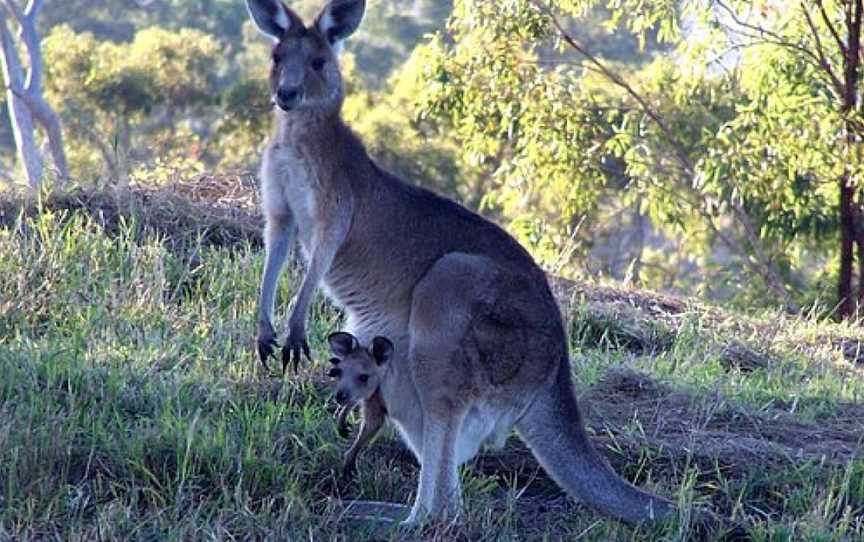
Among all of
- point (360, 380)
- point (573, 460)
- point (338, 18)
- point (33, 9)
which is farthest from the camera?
point (33, 9)

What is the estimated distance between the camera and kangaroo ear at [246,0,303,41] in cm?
605

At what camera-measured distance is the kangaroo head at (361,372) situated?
221 inches

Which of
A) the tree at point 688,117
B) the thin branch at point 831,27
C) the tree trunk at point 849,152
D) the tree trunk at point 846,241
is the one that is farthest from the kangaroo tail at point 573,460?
the tree trunk at point 846,241

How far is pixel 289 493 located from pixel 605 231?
16.3 metres

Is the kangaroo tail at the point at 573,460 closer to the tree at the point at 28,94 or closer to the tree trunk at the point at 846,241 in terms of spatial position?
the tree trunk at the point at 846,241

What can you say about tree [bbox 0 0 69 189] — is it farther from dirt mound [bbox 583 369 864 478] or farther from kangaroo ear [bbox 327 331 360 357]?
kangaroo ear [bbox 327 331 360 357]

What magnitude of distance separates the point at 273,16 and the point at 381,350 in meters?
1.45

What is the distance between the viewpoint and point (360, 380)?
561 cm

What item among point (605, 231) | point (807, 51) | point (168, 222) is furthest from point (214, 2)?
point (168, 222)

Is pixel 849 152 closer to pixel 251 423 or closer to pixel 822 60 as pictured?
pixel 822 60

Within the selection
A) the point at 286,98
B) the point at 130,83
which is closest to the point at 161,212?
the point at 286,98

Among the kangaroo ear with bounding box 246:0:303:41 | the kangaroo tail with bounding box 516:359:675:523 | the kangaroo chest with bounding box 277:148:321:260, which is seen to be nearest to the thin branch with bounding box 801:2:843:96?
the kangaroo ear with bounding box 246:0:303:41

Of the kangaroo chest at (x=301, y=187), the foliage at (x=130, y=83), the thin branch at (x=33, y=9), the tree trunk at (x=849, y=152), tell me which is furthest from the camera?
the foliage at (x=130, y=83)

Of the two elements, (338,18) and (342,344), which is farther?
(338,18)
